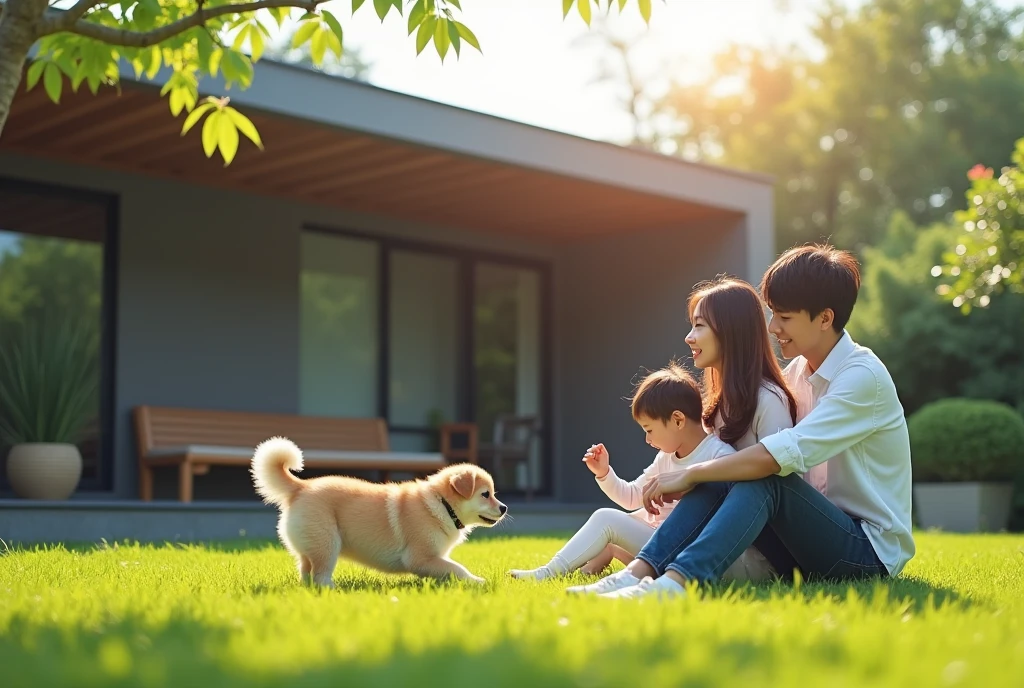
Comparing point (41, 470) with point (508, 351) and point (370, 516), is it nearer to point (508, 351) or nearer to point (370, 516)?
point (370, 516)

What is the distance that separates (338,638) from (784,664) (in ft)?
3.19

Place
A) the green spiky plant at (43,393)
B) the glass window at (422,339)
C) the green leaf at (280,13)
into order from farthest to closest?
1. the glass window at (422,339)
2. the green spiky plant at (43,393)
3. the green leaf at (280,13)

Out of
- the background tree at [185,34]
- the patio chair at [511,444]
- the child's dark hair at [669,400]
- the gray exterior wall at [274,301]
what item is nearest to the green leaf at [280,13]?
the background tree at [185,34]

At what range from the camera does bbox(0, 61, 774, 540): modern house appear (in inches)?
352

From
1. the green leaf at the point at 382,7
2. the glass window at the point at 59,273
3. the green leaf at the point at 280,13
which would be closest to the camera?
the green leaf at the point at 382,7

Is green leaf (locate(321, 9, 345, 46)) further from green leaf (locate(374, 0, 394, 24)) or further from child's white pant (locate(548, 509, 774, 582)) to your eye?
child's white pant (locate(548, 509, 774, 582))

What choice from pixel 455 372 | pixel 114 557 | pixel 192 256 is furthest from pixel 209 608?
pixel 455 372

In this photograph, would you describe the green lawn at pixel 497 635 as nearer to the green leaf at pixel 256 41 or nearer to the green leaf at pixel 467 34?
the green leaf at pixel 467 34

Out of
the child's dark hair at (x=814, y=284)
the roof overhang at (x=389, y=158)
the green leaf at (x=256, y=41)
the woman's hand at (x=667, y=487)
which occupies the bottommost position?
the woman's hand at (x=667, y=487)

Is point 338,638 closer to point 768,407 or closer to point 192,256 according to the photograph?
point 768,407

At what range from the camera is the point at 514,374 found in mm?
12797

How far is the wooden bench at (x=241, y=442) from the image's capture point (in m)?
9.12

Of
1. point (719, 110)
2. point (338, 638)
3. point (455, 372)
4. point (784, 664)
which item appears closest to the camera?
point (784, 664)

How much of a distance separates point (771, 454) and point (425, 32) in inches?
72.3
